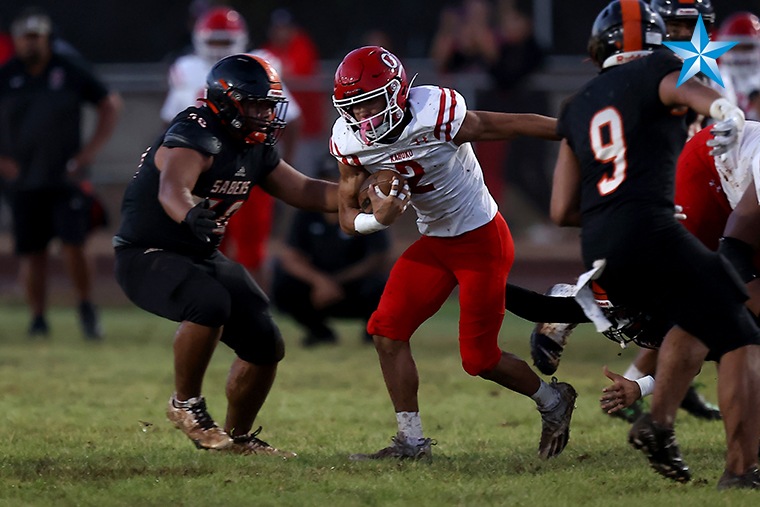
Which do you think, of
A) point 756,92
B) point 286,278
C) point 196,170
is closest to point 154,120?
point 286,278

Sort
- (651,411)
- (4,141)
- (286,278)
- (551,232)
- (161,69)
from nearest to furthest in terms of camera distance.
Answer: (651,411) < (286,278) < (4,141) < (551,232) < (161,69)

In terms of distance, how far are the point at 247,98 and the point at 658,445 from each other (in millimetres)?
2329

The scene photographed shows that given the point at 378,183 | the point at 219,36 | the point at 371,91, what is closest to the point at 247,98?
the point at 371,91

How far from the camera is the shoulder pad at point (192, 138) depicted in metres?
5.76

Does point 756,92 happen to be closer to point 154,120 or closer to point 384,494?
point 384,494

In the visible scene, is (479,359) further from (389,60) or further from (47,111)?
(47,111)

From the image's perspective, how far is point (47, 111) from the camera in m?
10.8

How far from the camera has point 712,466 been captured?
17.6ft

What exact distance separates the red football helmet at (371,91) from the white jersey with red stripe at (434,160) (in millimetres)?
61

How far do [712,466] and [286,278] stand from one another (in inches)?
216

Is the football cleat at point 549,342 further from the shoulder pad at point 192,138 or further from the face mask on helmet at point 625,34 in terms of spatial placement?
the shoulder pad at point 192,138

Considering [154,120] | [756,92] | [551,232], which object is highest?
[756,92]

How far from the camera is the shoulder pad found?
5.76 metres

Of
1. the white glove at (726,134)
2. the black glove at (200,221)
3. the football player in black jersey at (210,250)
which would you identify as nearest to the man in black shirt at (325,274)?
the football player in black jersey at (210,250)
